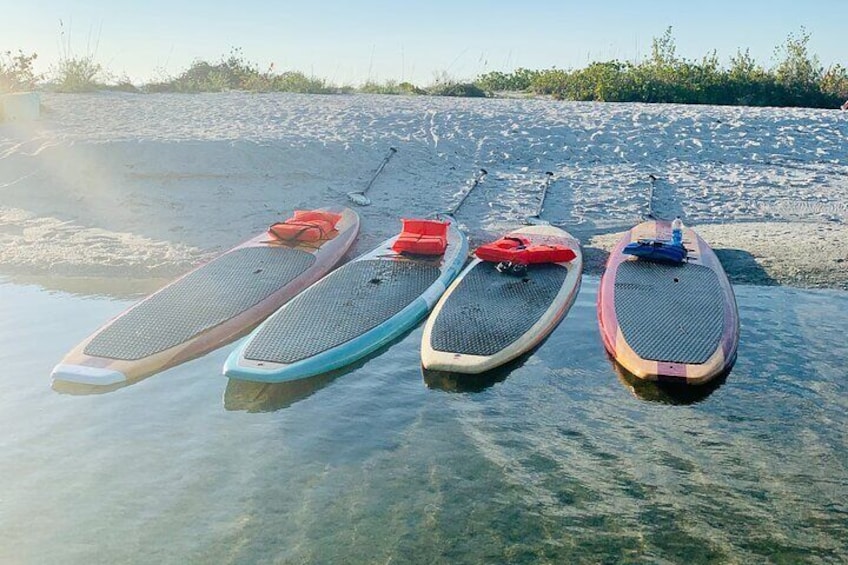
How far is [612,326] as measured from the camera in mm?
6727

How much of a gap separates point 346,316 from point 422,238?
1783 millimetres

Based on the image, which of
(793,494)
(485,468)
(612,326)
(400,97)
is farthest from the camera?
(400,97)

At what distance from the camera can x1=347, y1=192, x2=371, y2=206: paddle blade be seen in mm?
10836

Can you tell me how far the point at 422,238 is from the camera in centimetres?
844

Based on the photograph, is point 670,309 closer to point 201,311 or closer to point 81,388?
point 201,311

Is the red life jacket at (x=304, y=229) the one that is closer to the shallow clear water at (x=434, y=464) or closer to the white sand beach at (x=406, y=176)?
the white sand beach at (x=406, y=176)

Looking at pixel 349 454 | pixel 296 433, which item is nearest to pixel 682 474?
pixel 349 454

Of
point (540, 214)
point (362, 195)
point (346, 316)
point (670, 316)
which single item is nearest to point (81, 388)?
point (346, 316)

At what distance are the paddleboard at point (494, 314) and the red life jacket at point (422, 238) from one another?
433 millimetres

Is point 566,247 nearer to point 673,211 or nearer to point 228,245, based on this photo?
point 673,211

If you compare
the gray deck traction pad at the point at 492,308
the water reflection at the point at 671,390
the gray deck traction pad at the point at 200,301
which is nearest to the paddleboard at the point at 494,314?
the gray deck traction pad at the point at 492,308

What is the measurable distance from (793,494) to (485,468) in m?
1.67

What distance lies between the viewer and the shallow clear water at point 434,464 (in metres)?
4.28

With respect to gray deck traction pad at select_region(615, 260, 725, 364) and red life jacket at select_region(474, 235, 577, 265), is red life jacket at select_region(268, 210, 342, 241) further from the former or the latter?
gray deck traction pad at select_region(615, 260, 725, 364)
